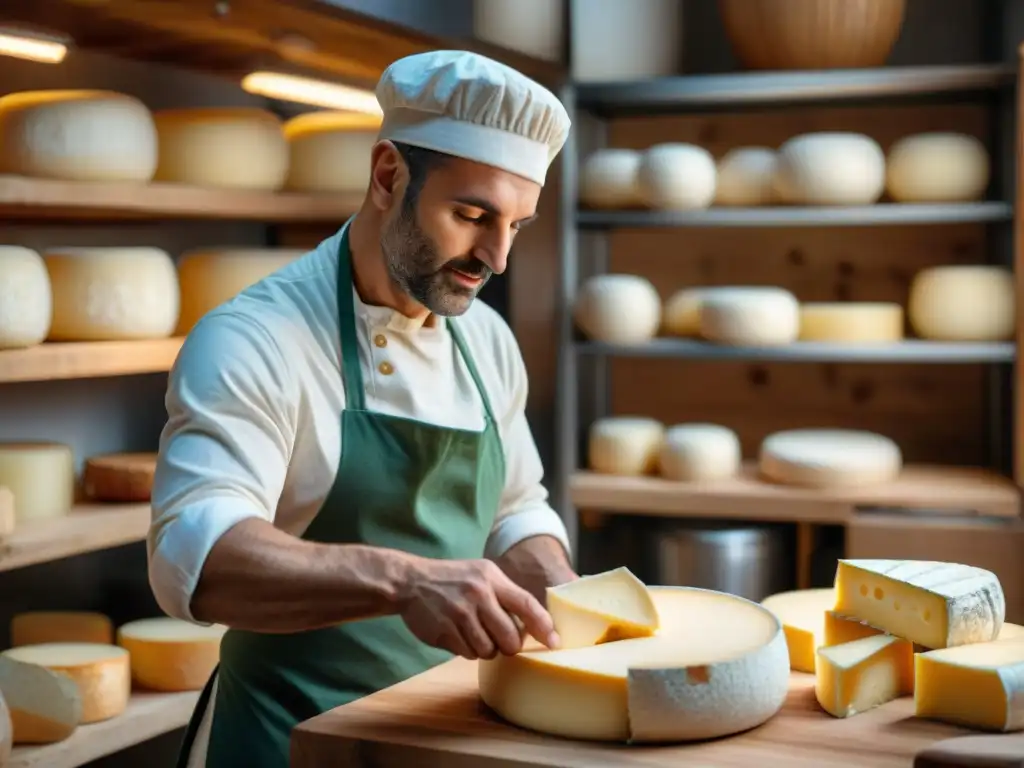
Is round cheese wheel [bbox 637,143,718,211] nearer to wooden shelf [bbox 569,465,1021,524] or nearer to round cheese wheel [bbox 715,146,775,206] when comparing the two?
round cheese wheel [bbox 715,146,775,206]

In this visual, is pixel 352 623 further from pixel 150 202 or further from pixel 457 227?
pixel 150 202

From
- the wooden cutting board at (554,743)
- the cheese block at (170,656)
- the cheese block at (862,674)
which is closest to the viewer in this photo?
the wooden cutting board at (554,743)

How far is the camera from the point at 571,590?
5.15 ft

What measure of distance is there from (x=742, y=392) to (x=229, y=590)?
261 centimetres

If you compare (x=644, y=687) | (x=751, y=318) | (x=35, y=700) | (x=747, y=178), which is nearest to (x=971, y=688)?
(x=644, y=687)

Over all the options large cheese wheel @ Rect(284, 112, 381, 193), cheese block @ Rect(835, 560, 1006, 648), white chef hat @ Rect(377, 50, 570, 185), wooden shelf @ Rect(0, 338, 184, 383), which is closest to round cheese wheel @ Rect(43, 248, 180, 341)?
wooden shelf @ Rect(0, 338, 184, 383)

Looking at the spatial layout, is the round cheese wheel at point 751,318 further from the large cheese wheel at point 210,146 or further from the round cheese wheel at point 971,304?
the large cheese wheel at point 210,146

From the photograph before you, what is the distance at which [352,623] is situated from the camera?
184cm

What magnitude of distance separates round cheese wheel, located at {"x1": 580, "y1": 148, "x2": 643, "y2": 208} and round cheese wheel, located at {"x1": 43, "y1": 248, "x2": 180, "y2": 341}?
4.34ft

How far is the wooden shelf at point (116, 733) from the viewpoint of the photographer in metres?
2.37

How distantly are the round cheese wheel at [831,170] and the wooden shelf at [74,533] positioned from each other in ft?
5.78

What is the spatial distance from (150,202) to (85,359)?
0.34 metres

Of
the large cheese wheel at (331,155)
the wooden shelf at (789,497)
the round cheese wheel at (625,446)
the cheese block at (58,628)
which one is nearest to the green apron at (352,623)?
the cheese block at (58,628)

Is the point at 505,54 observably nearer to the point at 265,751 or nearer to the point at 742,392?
the point at 742,392
